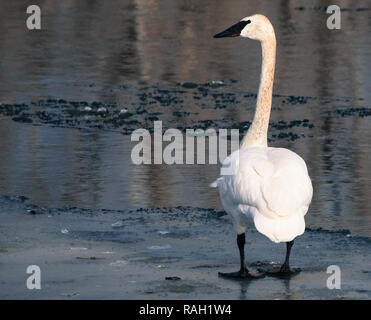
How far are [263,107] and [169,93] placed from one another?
27.2 ft

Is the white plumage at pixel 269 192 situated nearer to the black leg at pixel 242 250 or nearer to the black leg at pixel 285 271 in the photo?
the black leg at pixel 242 250

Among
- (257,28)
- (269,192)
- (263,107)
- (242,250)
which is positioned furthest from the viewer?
(257,28)

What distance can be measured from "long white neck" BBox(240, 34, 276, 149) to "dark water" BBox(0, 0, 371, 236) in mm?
1234

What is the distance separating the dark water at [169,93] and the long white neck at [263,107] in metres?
1.23

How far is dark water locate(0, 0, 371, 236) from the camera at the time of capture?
11297 millimetres

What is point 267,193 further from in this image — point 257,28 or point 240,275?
point 257,28

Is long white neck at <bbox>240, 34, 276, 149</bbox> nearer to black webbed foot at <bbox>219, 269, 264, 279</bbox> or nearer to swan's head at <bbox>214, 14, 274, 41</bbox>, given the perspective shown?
swan's head at <bbox>214, 14, 274, 41</bbox>

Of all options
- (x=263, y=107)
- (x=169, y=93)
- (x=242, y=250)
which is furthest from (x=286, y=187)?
(x=169, y=93)

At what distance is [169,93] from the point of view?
17422 millimetres

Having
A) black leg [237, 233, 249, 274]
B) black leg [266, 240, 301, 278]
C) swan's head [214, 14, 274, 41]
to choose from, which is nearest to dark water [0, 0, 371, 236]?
black leg [266, 240, 301, 278]

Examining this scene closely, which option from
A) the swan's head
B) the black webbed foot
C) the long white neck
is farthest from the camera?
the swan's head
